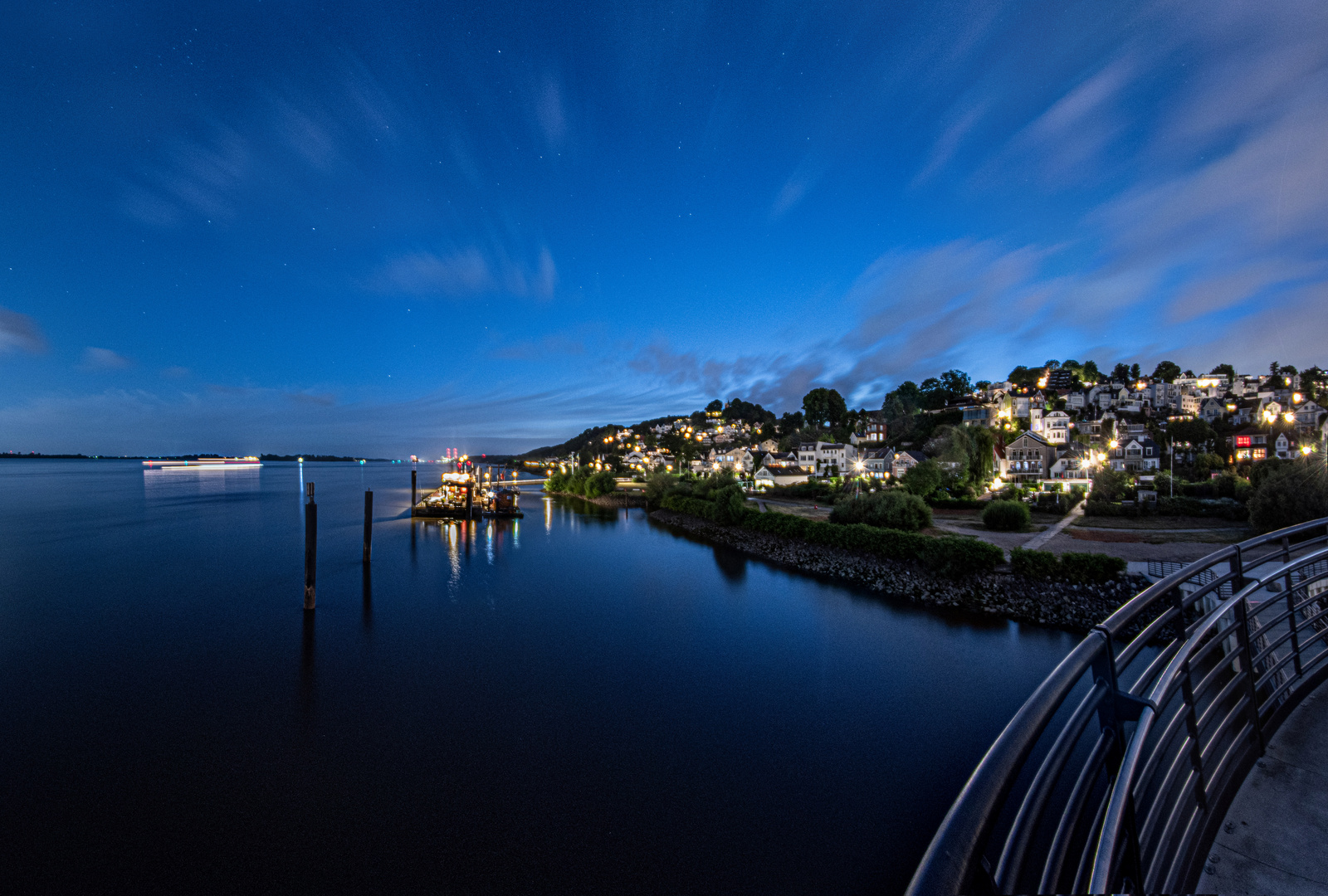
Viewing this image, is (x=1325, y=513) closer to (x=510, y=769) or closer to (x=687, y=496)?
(x=510, y=769)

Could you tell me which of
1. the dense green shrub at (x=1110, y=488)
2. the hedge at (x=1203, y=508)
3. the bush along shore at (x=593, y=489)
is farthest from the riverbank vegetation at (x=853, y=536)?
the dense green shrub at (x=1110, y=488)

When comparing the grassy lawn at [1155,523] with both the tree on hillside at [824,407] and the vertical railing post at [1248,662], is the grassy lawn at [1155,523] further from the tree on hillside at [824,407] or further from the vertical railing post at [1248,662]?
the tree on hillside at [824,407]

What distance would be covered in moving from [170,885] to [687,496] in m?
33.5

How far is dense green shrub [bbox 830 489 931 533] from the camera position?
864 inches

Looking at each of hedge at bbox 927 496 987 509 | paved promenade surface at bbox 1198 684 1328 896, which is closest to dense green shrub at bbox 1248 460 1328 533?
hedge at bbox 927 496 987 509

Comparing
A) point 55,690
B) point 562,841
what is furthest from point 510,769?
point 55,690

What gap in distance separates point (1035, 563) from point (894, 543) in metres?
4.54

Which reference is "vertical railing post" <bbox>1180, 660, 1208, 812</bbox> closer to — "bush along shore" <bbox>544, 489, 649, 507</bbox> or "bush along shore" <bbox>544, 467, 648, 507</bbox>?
"bush along shore" <bbox>544, 489, 649, 507</bbox>

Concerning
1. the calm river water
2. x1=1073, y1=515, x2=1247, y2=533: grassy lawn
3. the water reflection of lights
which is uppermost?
x1=1073, y1=515, x2=1247, y2=533: grassy lawn

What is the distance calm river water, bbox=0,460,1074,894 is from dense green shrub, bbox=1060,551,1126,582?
7.14ft

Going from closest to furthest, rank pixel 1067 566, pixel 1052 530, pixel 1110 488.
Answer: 1. pixel 1067 566
2. pixel 1052 530
3. pixel 1110 488

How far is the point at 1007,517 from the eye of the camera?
22109mm

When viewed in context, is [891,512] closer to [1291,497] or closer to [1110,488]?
[1291,497]

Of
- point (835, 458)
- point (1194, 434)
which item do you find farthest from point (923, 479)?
point (1194, 434)
